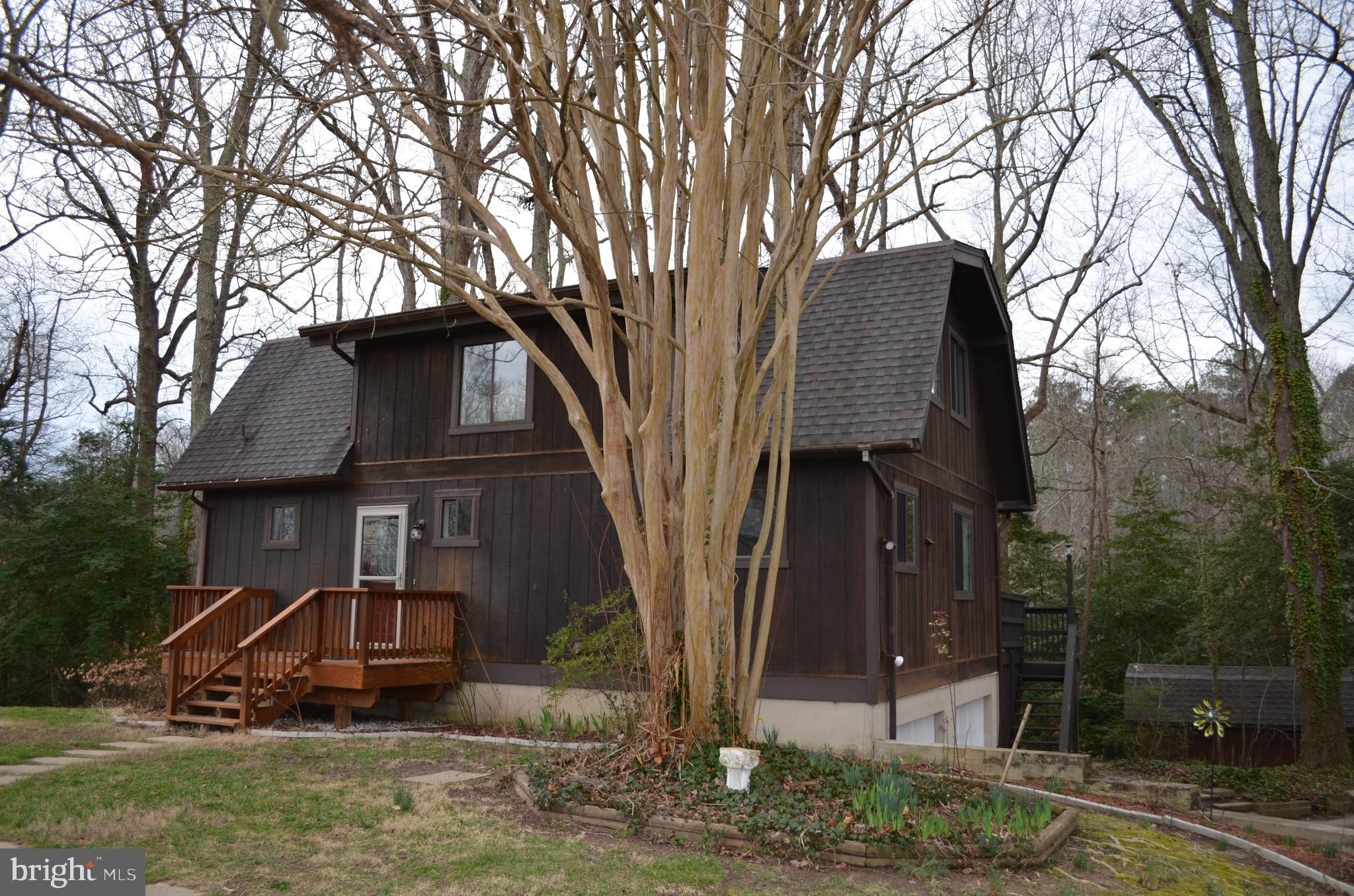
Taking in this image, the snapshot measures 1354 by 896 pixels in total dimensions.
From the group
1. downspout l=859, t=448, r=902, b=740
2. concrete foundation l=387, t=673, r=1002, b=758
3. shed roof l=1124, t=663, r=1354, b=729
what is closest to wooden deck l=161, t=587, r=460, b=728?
concrete foundation l=387, t=673, r=1002, b=758

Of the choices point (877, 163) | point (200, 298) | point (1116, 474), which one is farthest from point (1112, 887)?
point (1116, 474)

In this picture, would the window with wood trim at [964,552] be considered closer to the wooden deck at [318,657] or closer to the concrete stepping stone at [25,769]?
the wooden deck at [318,657]

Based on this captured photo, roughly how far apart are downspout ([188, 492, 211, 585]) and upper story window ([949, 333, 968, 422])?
1034cm

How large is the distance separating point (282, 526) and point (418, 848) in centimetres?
885

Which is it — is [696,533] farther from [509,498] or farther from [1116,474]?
[1116,474]

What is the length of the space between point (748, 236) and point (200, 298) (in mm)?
15144

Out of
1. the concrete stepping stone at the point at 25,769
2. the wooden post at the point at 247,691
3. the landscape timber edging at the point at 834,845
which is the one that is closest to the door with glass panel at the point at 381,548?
the wooden post at the point at 247,691

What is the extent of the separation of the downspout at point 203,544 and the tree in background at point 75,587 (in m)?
1.95

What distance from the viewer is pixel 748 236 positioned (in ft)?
26.1

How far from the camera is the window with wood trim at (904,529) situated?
10.5 meters

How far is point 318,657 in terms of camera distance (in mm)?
10750

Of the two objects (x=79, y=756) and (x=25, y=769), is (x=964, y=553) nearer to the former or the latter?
(x=79, y=756)

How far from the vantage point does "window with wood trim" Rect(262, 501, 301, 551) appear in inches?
523

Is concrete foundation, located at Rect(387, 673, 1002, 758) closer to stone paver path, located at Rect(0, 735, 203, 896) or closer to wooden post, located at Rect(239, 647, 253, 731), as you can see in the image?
wooden post, located at Rect(239, 647, 253, 731)
